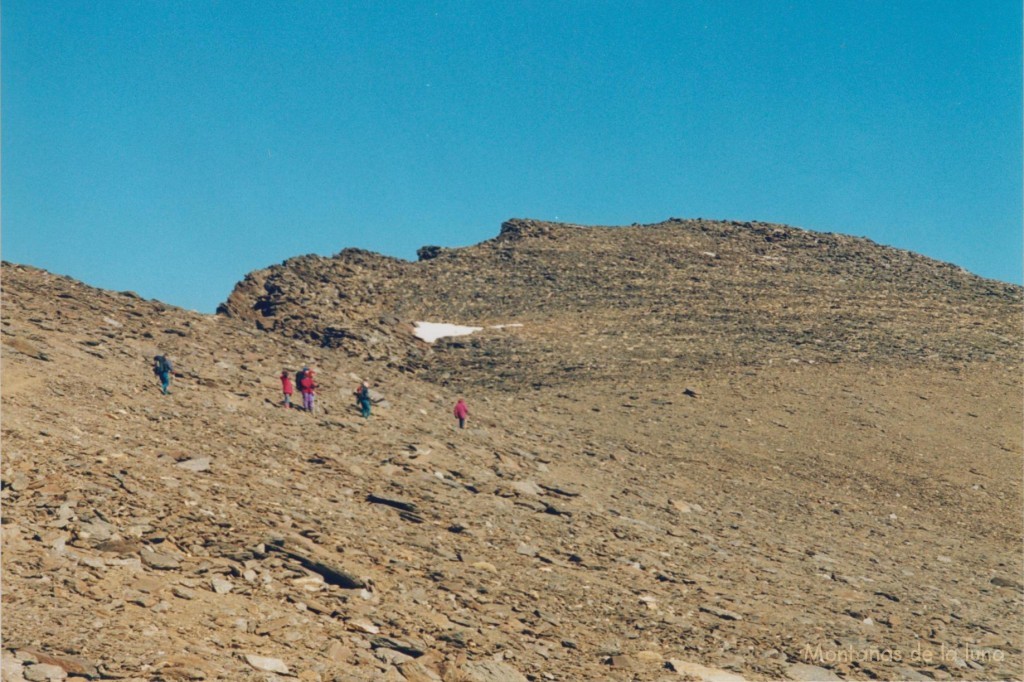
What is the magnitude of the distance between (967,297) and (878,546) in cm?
3739

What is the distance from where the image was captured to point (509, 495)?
23469mm

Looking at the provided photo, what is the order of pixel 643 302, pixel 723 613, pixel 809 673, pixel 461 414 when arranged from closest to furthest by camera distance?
pixel 809 673 < pixel 723 613 < pixel 461 414 < pixel 643 302

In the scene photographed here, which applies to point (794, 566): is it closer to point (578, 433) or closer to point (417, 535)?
point (417, 535)

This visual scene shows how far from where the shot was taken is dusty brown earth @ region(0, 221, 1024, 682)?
1347 cm

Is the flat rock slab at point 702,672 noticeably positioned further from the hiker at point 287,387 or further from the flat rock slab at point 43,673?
the hiker at point 287,387

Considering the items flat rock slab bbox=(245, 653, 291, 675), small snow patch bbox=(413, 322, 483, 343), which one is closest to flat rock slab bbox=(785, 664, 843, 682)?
flat rock slab bbox=(245, 653, 291, 675)

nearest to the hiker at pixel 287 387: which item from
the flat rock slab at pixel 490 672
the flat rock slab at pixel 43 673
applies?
the flat rock slab at pixel 490 672

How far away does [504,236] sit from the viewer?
2672 inches

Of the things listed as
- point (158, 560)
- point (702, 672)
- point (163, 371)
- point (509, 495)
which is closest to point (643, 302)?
point (509, 495)

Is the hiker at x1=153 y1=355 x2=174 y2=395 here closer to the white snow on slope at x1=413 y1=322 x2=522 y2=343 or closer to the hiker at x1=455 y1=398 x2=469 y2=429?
the hiker at x1=455 y1=398 x2=469 y2=429

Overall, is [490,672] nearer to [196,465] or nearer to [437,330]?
[196,465]

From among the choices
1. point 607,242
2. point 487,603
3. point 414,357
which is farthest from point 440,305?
point 487,603

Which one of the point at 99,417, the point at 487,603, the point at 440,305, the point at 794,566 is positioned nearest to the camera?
the point at 487,603

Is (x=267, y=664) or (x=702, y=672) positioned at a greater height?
(x=702, y=672)
